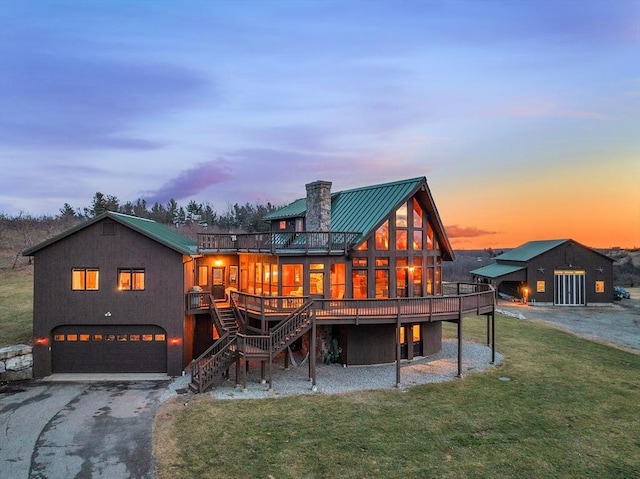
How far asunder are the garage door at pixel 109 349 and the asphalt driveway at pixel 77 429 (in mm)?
1442

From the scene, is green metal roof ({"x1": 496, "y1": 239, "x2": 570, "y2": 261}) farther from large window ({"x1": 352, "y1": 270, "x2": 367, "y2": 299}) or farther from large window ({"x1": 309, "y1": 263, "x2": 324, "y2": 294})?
large window ({"x1": 309, "y1": 263, "x2": 324, "y2": 294})

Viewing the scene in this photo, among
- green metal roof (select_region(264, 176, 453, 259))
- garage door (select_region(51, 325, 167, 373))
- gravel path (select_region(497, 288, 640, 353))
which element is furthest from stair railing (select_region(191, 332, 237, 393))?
gravel path (select_region(497, 288, 640, 353))

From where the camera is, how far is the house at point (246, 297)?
59.0ft

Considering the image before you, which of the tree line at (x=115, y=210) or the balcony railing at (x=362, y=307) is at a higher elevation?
the tree line at (x=115, y=210)

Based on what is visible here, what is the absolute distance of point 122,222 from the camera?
18.5 meters

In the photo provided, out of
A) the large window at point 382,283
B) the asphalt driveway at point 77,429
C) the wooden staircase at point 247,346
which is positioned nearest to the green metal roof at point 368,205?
the large window at point 382,283

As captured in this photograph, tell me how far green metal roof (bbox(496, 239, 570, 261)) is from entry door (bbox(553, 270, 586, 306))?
9.88 feet

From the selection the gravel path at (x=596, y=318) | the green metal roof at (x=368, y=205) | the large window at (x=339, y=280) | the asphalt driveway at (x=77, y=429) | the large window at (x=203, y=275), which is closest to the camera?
the asphalt driveway at (x=77, y=429)

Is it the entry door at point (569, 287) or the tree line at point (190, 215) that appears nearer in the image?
the entry door at point (569, 287)

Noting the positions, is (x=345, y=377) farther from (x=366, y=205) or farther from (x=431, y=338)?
(x=366, y=205)

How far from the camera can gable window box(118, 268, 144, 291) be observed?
1897cm

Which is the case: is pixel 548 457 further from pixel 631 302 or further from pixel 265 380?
pixel 631 302

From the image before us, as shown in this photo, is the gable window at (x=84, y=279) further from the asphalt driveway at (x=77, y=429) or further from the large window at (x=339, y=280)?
the large window at (x=339, y=280)

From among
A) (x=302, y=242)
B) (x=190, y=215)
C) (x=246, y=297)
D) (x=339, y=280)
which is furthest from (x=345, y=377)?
(x=190, y=215)
